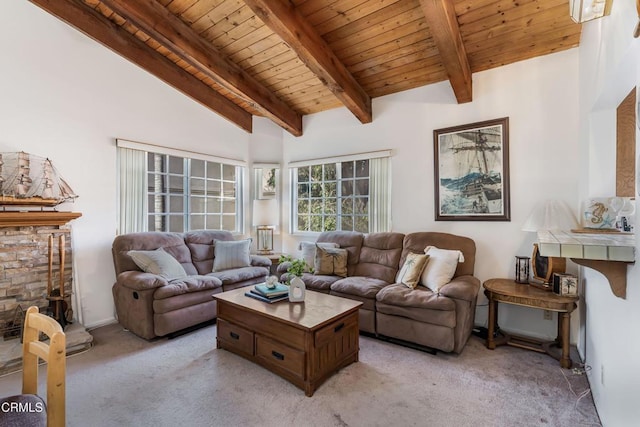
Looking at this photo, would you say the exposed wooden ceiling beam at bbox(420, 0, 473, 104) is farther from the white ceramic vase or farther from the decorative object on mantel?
the white ceramic vase

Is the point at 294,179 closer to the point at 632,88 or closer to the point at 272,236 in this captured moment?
the point at 272,236

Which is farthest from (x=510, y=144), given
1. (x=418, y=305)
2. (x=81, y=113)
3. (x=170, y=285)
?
(x=81, y=113)

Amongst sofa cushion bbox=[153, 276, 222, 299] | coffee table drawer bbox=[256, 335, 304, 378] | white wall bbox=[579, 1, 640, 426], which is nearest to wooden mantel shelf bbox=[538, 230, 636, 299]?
white wall bbox=[579, 1, 640, 426]

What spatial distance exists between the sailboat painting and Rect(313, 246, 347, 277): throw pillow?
2753mm

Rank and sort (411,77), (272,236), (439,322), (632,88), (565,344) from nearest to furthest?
1. (632,88)
2. (565,344)
3. (439,322)
4. (411,77)
5. (272,236)

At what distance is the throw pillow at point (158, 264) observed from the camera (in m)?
3.12

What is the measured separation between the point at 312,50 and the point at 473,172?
7.20 ft

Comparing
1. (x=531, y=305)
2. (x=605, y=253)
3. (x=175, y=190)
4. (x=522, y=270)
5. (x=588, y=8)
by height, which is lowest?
(x=531, y=305)

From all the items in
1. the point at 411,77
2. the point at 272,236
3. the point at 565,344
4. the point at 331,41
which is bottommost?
the point at 565,344

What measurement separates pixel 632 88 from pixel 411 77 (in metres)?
2.14

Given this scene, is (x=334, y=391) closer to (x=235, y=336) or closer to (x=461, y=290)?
(x=235, y=336)

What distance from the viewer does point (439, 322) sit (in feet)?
8.39

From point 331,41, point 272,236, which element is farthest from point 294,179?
point 331,41

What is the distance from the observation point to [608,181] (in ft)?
7.37
